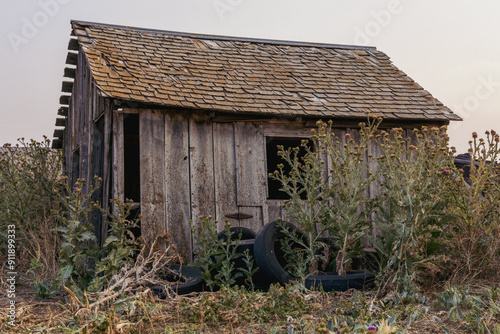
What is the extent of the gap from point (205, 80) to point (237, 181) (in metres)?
2.03

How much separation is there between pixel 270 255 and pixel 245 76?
4405 mm

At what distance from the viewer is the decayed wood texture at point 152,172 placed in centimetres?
771

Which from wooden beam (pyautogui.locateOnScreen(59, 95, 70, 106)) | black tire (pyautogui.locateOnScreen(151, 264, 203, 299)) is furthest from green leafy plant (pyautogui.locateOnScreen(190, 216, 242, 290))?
wooden beam (pyautogui.locateOnScreen(59, 95, 70, 106))

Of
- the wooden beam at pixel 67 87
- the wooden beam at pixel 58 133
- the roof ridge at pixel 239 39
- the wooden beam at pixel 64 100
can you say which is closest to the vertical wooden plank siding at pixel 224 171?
the roof ridge at pixel 239 39

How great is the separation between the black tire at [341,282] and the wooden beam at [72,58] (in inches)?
314

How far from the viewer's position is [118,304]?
436 cm

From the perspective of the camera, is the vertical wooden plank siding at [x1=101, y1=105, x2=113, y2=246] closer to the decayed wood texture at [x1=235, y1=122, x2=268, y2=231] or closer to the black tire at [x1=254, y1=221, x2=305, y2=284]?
the decayed wood texture at [x1=235, y1=122, x2=268, y2=231]

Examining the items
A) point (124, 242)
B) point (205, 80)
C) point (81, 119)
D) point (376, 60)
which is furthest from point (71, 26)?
point (376, 60)

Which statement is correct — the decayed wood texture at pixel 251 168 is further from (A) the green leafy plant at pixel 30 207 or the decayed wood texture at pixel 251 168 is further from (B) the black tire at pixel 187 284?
(A) the green leafy plant at pixel 30 207

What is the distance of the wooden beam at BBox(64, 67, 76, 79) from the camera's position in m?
11.6

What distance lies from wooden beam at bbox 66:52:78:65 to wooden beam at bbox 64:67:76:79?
19cm

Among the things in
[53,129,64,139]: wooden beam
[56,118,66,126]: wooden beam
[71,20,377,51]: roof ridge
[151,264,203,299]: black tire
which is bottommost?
[151,264,203,299]: black tire

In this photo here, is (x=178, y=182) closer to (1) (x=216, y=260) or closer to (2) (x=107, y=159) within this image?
(2) (x=107, y=159)

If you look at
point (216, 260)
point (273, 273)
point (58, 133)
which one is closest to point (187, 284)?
point (216, 260)
